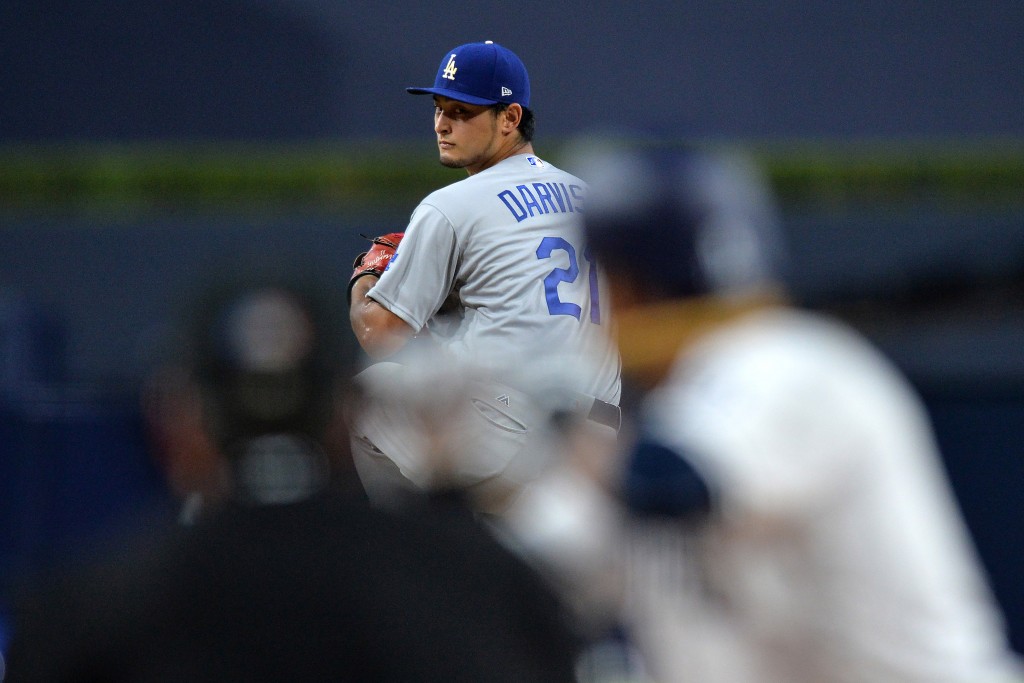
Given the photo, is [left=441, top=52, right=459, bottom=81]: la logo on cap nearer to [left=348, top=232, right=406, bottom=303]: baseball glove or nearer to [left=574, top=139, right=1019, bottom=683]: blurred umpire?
[left=348, top=232, right=406, bottom=303]: baseball glove

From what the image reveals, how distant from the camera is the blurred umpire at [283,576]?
5.94 ft

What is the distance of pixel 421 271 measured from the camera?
13.9 ft

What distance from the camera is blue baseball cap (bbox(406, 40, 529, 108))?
4.36m

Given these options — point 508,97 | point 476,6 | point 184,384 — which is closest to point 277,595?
point 184,384

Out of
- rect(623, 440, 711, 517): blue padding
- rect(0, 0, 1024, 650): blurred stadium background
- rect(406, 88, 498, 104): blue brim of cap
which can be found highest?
rect(406, 88, 498, 104): blue brim of cap

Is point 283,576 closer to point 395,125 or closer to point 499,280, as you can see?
point 499,280

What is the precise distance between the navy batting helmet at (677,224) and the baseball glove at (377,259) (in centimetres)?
260

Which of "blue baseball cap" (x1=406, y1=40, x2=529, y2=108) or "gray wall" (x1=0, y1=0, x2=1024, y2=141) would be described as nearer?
"blue baseball cap" (x1=406, y1=40, x2=529, y2=108)

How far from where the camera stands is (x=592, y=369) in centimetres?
421

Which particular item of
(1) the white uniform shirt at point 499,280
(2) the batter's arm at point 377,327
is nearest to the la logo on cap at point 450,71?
(1) the white uniform shirt at point 499,280

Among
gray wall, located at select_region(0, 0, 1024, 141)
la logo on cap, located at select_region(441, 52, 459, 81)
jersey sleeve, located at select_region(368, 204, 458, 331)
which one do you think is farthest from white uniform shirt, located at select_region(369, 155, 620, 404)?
gray wall, located at select_region(0, 0, 1024, 141)

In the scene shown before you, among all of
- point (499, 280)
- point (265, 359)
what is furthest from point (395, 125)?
point (265, 359)

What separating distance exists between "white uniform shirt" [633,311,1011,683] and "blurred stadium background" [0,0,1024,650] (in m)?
9.34

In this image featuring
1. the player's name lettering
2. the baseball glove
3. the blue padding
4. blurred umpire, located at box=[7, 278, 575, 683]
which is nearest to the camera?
the blue padding
